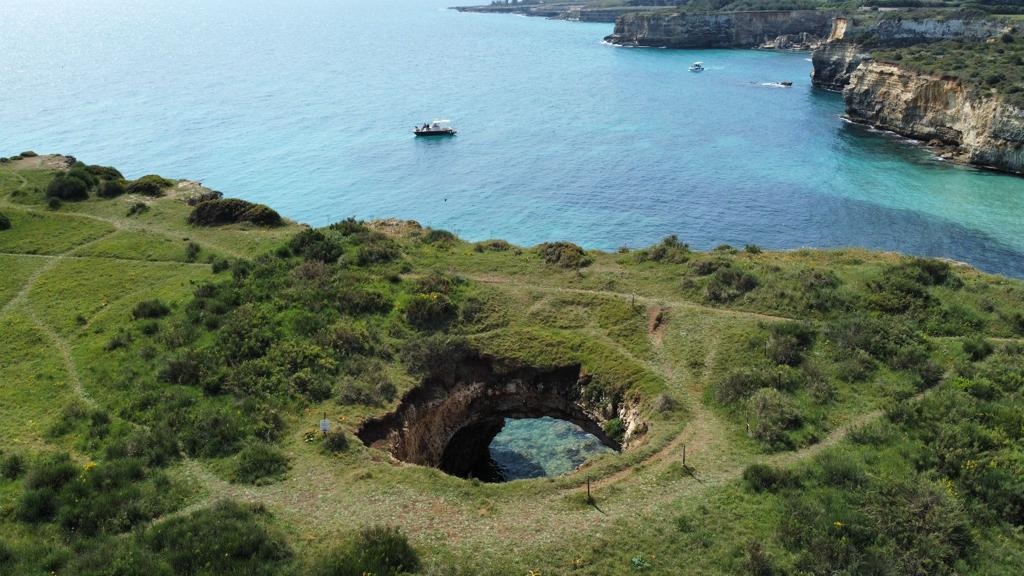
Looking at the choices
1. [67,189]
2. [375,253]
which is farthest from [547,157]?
[67,189]

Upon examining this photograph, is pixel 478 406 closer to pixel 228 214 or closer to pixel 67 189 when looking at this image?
pixel 228 214

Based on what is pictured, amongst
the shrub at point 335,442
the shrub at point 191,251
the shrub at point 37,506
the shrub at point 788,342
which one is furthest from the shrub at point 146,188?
the shrub at point 788,342

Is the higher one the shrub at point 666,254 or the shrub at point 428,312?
the shrub at point 666,254

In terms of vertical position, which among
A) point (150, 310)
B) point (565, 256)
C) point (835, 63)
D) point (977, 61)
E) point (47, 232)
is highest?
point (835, 63)

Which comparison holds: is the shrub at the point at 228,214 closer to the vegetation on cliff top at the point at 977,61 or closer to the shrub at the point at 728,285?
the shrub at the point at 728,285

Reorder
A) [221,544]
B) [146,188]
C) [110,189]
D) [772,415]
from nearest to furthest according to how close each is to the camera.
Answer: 1. [221,544]
2. [772,415]
3. [110,189]
4. [146,188]

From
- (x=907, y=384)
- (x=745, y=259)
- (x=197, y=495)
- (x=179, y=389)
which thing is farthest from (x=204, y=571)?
(x=745, y=259)
